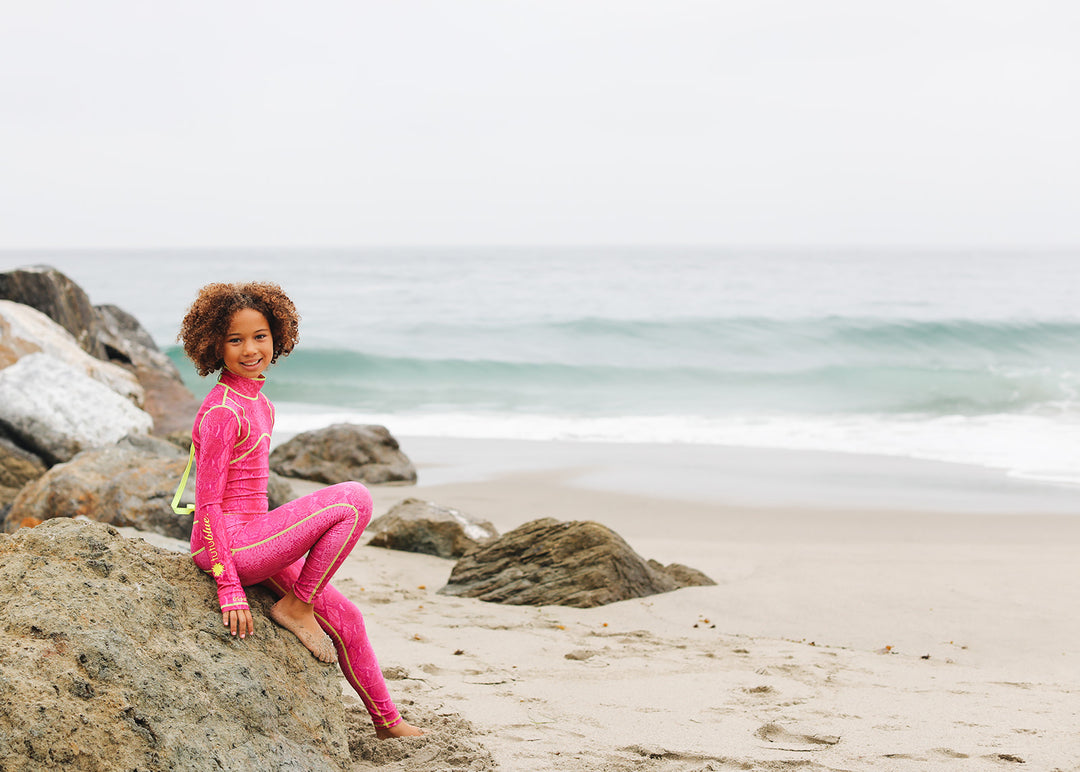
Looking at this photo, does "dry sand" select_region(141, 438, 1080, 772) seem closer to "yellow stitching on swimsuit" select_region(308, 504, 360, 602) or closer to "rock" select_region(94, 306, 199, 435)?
"yellow stitching on swimsuit" select_region(308, 504, 360, 602)

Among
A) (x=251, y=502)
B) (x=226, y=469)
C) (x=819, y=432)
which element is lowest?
(x=819, y=432)

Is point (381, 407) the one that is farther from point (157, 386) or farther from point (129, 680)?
point (129, 680)

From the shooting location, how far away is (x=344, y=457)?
10.8m

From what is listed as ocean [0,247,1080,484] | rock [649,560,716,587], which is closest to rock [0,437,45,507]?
rock [649,560,716,587]

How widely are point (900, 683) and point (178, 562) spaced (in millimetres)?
3182

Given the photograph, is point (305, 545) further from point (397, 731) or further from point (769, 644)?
point (769, 644)

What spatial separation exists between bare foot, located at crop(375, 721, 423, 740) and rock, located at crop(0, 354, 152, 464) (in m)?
6.45

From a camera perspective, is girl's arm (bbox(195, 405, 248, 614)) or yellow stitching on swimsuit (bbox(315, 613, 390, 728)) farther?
yellow stitching on swimsuit (bbox(315, 613, 390, 728))

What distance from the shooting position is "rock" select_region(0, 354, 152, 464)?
8836mm

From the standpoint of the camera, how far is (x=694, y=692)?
4199 millimetres

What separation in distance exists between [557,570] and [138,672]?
3.49 metres

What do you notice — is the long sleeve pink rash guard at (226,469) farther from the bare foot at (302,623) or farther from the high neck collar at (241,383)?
the bare foot at (302,623)

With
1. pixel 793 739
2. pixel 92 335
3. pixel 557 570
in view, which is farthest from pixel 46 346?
pixel 793 739

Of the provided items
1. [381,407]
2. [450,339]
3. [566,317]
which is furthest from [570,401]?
[566,317]
